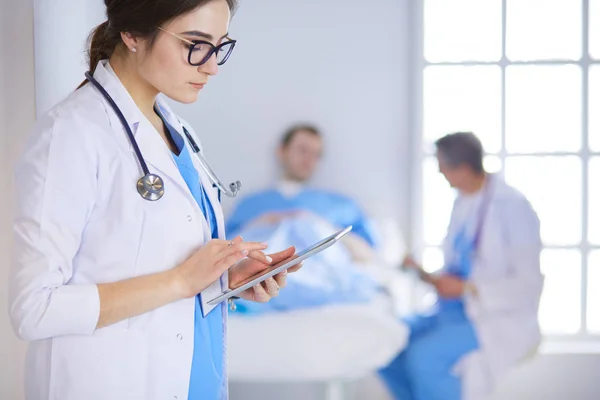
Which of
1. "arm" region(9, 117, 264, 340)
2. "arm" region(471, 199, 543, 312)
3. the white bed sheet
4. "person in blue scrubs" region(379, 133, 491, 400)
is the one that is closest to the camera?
"arm" region(9, 117, 264, 340)

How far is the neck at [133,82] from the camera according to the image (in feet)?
3.30

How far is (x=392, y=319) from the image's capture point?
8.09ft

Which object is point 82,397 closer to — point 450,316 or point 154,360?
point 154,360

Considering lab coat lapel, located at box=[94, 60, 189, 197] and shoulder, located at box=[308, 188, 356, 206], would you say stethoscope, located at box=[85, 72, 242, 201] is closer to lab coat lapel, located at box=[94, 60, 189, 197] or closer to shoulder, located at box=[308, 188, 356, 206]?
lab coat lapel, located at box=[94, 60, 189, 197]

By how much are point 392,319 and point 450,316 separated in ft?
1.03

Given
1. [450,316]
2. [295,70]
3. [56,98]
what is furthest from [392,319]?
[56,98]

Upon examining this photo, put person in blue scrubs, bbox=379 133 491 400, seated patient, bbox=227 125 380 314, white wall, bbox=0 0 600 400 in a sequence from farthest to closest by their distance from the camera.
Answer: white wall, bbox=0 0 600 400 < seated patient, bbox=227 125 380 314 < person in blue scrubs, bbox=379 133 491 400

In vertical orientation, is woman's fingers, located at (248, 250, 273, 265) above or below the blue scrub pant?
above

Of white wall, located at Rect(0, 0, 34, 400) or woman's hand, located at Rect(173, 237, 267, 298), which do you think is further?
white wall, located at Rect(0, 0, 34, 400)

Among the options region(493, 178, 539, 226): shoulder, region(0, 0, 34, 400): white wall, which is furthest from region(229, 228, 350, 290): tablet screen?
region(493, 178, 539, 226): shoulder

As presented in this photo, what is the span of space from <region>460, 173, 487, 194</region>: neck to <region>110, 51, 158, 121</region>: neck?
1.80 metres

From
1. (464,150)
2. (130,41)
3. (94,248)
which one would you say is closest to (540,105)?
(464,150)

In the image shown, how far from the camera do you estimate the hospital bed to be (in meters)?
2.30

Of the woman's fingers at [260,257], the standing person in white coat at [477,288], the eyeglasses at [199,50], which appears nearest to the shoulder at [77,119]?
the eyeglasses at [199,50]
